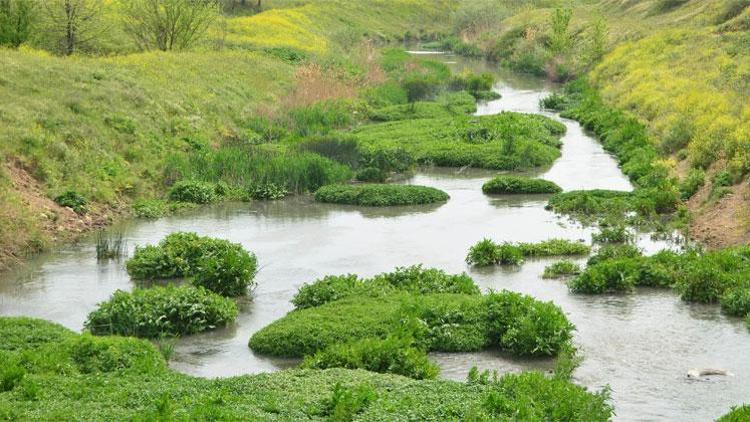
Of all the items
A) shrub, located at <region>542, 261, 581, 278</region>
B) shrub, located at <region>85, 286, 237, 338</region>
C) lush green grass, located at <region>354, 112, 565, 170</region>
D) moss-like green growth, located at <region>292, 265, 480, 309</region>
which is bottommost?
shrub, located at <region>85, 286, 237, 338</region>

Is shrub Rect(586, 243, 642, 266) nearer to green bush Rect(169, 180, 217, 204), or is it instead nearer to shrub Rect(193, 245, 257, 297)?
shrub Rect(193, 245, 257, 297)

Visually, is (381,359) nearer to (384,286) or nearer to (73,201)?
(384,286)

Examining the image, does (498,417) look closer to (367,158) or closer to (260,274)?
(260,274)

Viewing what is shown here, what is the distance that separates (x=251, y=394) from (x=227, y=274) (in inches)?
281

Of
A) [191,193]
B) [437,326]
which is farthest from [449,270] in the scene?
Answer: [191,193]

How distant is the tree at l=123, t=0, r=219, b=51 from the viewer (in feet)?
161

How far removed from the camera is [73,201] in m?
26.0

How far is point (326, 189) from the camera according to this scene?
1177 inches

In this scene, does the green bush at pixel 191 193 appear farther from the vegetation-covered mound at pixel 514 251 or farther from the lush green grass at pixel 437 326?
the lush green grass at pixel 437 326

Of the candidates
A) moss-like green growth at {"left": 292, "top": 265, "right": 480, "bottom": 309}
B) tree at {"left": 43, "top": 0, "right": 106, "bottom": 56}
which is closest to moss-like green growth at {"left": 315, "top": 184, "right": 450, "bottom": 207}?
moss-like green growth at {"left": 292, "top": 265, "right": 480, "bottom": 309}

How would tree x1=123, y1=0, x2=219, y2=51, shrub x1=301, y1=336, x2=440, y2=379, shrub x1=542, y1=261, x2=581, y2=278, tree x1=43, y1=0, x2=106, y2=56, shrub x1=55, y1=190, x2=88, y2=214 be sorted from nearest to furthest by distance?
shrub x1=301, y1=336, x2=440, y2=379
shrub x1=542, y1=261, x2=581, y2=278
shrub x1=55, y1=190, x2=88, y2=214
tree x1=43, y1=0, x2=106, y2=56
tree x1=123, y1=0, x2=219, y2=51

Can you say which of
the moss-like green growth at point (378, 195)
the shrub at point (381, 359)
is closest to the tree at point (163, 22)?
the moss-like green growth at point (378, 195)

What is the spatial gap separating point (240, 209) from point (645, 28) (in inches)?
1752

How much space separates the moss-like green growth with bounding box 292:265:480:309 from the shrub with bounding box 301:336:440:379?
12.0ft
